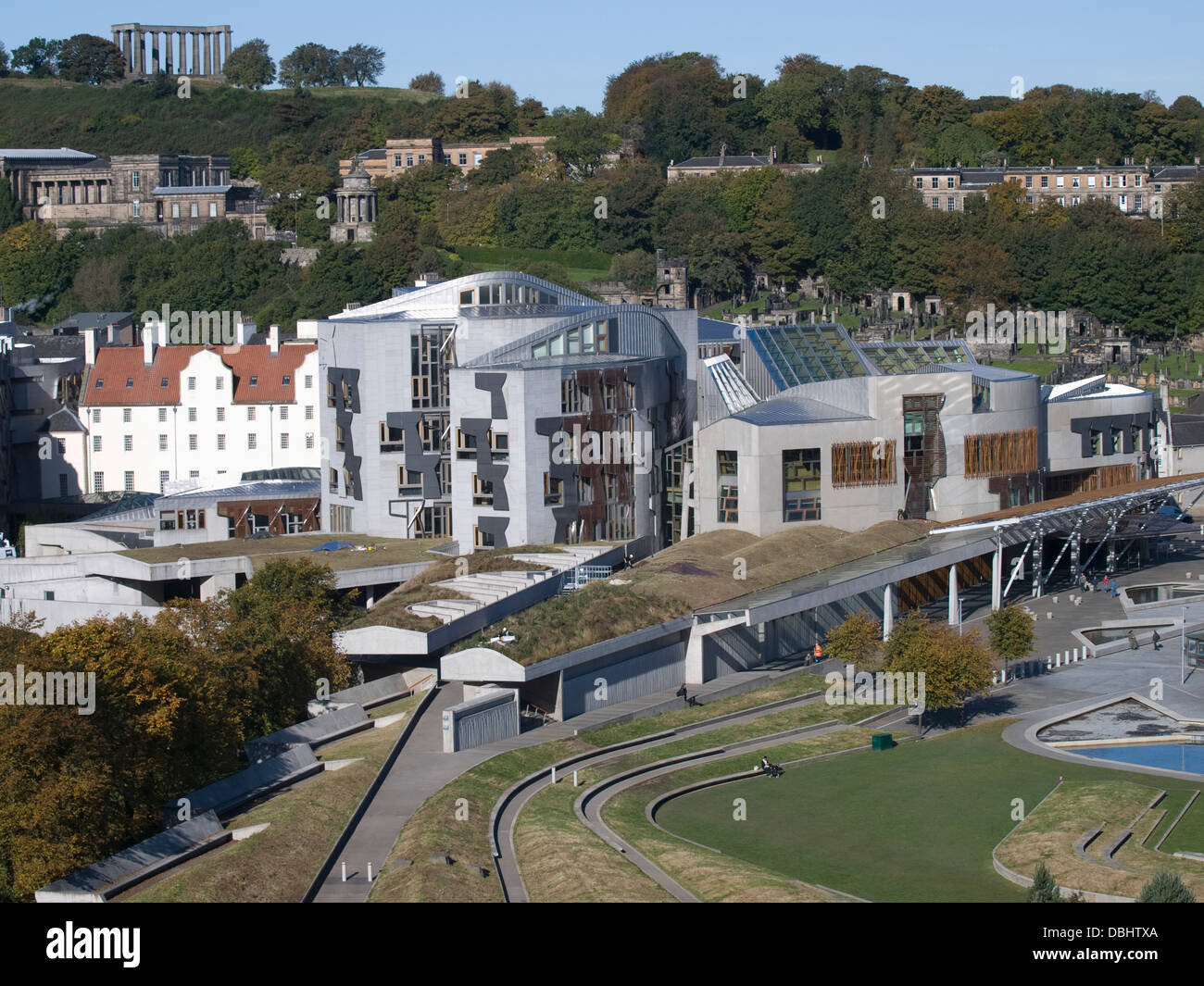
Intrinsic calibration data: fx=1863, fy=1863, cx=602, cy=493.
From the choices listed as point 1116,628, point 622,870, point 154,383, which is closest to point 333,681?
point 622,870

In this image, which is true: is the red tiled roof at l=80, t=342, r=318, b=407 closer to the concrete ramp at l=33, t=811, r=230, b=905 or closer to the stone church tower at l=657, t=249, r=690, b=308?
the stone church tower at l=657, t=249, r=690, b=308

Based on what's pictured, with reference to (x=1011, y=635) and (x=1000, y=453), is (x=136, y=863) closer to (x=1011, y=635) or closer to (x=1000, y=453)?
(x=1011, y=635)

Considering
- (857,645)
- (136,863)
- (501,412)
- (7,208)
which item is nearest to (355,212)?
(7,208)

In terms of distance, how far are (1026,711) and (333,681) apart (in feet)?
73.3

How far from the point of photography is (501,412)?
243 feet

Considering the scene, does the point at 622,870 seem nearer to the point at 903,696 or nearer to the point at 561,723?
the point at 561,723

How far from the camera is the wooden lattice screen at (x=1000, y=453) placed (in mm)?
82188

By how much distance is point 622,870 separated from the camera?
4241cm

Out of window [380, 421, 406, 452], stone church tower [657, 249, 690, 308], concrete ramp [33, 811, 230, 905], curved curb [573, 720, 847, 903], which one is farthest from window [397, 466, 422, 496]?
stone church tower [657, 249, 690, 308]

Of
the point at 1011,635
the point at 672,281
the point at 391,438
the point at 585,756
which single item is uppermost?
the point at 672,281

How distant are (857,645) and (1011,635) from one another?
5.53 meters

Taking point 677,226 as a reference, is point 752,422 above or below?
below

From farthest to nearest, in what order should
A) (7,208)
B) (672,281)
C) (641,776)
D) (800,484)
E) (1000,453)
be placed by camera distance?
(7,208)
(672,281)
(1000,453)
(800,484)
(641,776)

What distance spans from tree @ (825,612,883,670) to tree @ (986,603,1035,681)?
4.22 metres
